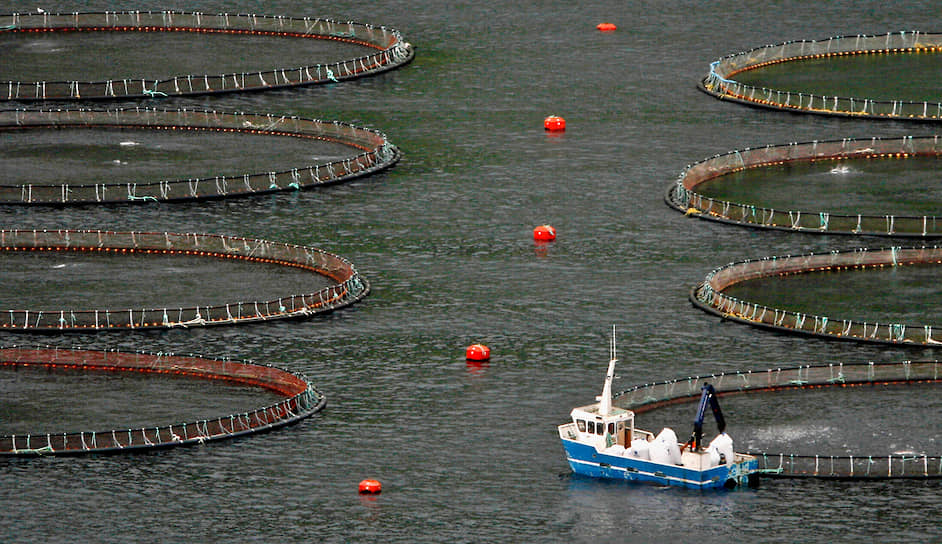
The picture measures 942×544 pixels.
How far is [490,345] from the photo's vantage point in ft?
481

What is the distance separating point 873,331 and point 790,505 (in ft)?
91.1

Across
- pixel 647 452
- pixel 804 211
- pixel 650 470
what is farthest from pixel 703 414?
pixel 804 211

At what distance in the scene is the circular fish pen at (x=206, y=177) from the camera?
177 metres

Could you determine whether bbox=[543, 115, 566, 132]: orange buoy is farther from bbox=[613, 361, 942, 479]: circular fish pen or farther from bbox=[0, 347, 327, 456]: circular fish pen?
bbox=[0, 347, 327, 456]: circular fish pen

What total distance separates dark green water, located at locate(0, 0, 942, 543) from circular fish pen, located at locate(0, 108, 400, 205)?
1.53 metres

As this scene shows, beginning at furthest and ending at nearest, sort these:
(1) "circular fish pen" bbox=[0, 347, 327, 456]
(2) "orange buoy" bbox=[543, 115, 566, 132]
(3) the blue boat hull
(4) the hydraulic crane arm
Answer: (2) "orange buoy" bbox=[543, 115, 566, 132], (1) "circular fish pen" bbox=[0, 347, 327, 456], (3) the blue boat hull, (4) the hydraulic crane arm

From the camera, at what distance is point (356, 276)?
518ft

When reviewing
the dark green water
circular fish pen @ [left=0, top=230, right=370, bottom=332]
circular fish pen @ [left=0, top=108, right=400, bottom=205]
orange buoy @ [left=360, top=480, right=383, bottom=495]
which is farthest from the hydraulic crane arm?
circular fish pen @ [left=0, top=108, right=400, bottom=205]

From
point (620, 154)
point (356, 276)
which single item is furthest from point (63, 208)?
point (620, 154)

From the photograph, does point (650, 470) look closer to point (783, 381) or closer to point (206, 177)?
point (783, 381)

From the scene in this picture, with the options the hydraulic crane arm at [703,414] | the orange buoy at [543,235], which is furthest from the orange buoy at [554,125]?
the hydraulic crane arm at [703,414]

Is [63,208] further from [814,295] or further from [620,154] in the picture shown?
[814,295]

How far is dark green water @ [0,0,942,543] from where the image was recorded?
396ft

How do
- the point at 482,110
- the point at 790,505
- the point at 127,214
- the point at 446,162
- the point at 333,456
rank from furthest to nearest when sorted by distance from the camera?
the point at 482,110 → the point at 446,162 → the point at 127,214 → the point at 333,456 → the point at 790,505
